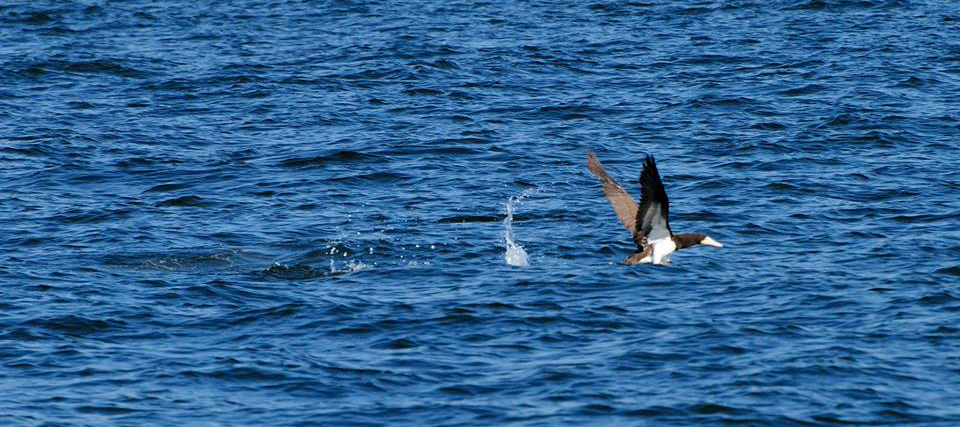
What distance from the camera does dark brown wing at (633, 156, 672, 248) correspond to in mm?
14414

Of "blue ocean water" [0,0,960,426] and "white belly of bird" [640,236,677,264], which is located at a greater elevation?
"white belly of bird" [640,236,677,264]

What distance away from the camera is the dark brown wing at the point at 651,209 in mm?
14414

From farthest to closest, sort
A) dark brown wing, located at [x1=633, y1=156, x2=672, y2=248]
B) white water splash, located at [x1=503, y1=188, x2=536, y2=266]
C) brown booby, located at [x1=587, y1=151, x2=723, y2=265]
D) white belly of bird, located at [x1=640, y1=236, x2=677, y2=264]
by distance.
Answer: white water splash, located at [x1=503, y1=188, x2=536, y2=266]
white belly of bird, located at [x1=640, y1=236, x2=677, y2=264]
brown booby, located at [x1=587, y1=151, x2=723, y2=265]
dark brown wing, located at [x1=633, y1=156, x2=672, y2=248]

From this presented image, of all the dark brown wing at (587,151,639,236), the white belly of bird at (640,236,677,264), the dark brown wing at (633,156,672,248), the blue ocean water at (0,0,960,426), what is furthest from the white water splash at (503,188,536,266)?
the dark brown wing at (633,156,672,248)

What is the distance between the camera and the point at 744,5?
35375 mm

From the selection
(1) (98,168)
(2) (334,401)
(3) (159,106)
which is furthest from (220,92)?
(2) (334,401)

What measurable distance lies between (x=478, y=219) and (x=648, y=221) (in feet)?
14.5

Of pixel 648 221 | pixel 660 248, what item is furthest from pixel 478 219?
pixel 648 221

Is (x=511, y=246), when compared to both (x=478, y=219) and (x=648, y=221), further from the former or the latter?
(x=648, y=221)

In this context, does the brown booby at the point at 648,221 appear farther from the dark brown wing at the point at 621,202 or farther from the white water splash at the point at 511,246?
the white water splash at the point at 511,246

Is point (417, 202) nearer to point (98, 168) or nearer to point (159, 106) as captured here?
point (98, 168)

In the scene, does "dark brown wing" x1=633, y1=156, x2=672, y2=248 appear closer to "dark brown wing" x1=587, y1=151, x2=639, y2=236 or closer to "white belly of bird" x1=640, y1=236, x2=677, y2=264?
"white belly of bird" x1=640, y1=236, x2=677, y2=264

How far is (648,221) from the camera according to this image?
1548 cm

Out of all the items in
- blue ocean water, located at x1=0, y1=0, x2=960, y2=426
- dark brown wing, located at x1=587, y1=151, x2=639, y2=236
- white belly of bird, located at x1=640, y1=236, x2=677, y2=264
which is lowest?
blue ocean water, located at x1=0, y1=0, x2=960, y2=426
